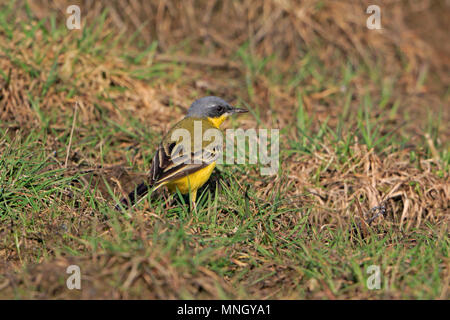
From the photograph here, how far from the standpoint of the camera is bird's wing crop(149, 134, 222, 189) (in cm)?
505

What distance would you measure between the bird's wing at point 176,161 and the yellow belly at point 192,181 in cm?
5

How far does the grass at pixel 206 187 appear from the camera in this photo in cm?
394

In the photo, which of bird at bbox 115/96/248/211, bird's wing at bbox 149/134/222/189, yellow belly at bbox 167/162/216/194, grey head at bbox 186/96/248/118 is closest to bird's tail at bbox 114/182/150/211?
bird at bbox 115/96/248/211

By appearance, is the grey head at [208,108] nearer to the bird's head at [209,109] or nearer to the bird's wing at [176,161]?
the bird's head at [209,109]

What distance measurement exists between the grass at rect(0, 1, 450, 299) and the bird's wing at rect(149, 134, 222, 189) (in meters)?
0.24

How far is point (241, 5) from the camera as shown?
8531 millimetres

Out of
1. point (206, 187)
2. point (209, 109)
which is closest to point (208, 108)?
point (209, 109)

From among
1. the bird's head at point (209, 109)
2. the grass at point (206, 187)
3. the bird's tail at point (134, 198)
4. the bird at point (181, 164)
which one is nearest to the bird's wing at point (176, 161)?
the bird at point (181, 164)

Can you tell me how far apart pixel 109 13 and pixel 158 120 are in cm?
235

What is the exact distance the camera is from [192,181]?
17.2ft

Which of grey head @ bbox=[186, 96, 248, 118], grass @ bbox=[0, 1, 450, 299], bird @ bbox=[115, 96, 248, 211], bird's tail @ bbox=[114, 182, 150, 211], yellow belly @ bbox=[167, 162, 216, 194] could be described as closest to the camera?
grass @ bbox=[0, 1, 450, 299]

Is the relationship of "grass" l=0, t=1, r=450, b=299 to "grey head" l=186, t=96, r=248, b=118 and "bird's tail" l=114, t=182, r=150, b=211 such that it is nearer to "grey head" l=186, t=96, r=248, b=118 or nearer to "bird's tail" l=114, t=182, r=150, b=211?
"bird's tail" l=114, t=182, r=150, b=211

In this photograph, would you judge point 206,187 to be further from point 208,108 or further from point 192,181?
point 208,108
